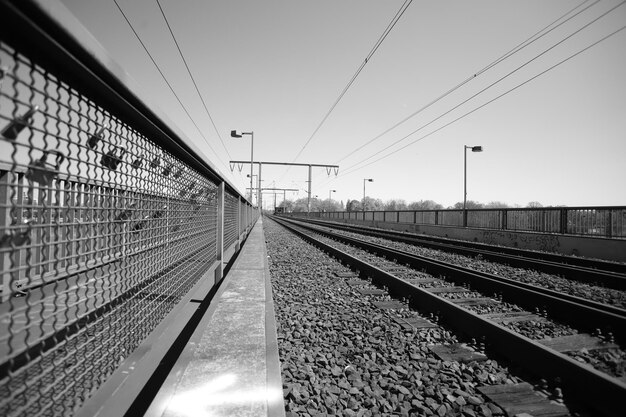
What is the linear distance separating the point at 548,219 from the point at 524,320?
11868mm

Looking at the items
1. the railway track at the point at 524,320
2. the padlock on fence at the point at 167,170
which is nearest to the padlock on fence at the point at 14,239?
the padlock on fence at the point at 167,170

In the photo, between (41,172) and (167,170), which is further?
(167,170)

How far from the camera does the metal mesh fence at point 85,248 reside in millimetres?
1046

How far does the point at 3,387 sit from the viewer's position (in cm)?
104

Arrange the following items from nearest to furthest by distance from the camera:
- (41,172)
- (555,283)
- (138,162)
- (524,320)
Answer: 1. (41,172)
2. (138,162)
3. (524,320)
4. (555,283)

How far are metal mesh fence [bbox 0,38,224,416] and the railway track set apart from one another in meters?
3.07

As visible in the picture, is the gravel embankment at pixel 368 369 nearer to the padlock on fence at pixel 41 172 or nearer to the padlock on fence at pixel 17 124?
the padlock on fence at pixel 41 172

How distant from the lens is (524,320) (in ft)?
12.6

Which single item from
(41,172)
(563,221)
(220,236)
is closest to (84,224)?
(41,172)

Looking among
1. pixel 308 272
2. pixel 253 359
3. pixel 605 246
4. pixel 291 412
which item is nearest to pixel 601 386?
pixel 291 412

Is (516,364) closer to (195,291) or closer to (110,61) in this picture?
(195,291)

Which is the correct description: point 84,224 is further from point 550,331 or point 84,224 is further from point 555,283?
point 555,283

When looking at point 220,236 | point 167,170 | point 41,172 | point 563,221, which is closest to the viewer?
point 41,172

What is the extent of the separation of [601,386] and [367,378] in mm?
1575
